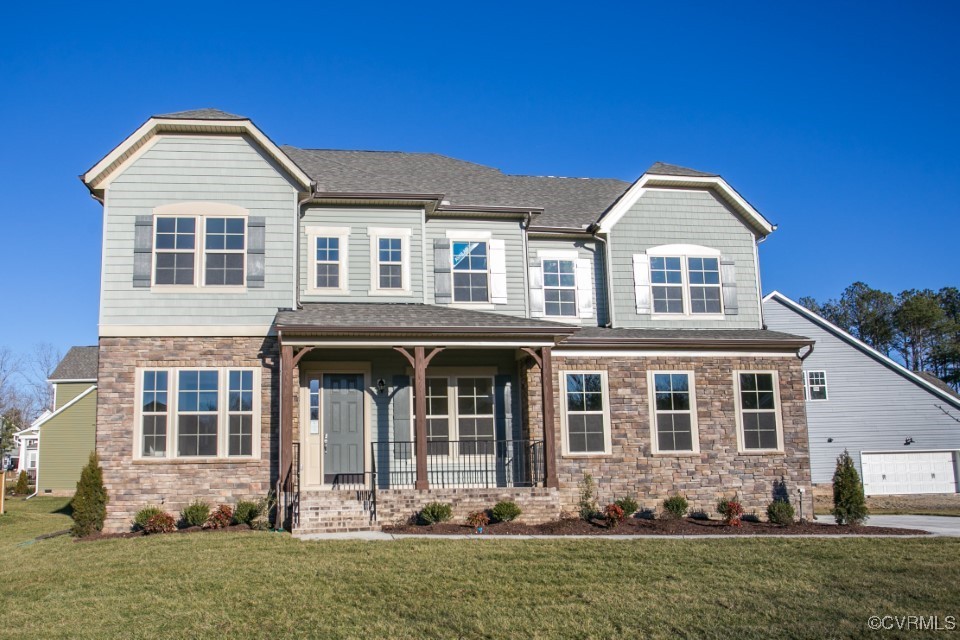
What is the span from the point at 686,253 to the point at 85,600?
1434cm

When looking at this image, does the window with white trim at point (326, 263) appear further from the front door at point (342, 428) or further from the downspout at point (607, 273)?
the downspout at point (607, 273)

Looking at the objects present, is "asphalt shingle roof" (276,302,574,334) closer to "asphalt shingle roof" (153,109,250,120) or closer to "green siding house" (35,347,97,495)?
"asphalt shingle roof" (153,109,250,120)

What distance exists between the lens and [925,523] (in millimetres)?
17750

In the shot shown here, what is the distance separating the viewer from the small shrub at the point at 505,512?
14.8 metres

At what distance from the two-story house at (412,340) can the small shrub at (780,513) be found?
0.97m

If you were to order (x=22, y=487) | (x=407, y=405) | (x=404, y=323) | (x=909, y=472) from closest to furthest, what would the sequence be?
(x=404, y=323) < (x=407, y=405) < (x=909, y=472) < (x=22, y=487)

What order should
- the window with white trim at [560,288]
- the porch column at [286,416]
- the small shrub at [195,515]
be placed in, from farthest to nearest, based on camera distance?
the window with white trim at [560,288], the porch column at [286,416], the small shrub at [195,515]

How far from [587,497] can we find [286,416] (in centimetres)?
612

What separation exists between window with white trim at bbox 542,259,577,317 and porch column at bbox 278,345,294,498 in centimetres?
631

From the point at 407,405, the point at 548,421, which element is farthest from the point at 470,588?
the point at 407,405

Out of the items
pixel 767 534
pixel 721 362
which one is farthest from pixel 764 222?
pixel 767 534

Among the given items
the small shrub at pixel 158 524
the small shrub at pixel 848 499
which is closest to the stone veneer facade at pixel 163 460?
the small shrub at pixel 158 524

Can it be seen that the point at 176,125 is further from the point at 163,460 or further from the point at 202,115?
the point at 163,460

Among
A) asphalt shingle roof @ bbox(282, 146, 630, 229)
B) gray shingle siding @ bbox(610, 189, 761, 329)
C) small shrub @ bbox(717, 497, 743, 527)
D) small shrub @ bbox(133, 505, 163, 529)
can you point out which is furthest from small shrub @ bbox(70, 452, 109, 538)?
small shrub @ bbox(717, 497, 743, 527)
